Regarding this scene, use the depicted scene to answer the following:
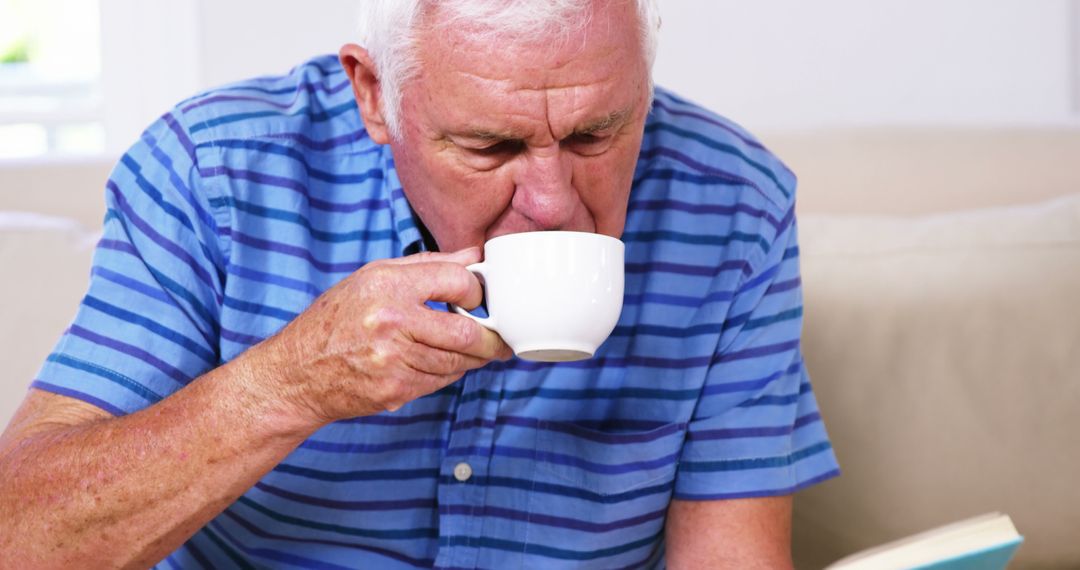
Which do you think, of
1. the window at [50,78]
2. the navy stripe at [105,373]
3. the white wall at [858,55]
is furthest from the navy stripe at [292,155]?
the window at [50,78]

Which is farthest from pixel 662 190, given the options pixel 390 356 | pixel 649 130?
pixel 390 356

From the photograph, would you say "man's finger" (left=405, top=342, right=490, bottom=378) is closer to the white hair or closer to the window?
the white hair

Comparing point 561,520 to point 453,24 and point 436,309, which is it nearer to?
point 436,309

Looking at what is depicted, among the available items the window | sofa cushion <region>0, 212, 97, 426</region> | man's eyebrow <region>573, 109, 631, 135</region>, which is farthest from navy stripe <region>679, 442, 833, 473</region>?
the window

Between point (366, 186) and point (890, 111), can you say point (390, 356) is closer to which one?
point (366, 186)

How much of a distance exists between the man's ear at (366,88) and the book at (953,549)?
65cm

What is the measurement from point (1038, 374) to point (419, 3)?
0.98 metres

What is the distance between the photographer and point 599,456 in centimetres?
132

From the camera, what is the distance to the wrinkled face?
102 cm

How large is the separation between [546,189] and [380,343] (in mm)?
215

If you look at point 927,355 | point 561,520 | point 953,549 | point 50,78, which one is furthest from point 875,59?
point 50,78

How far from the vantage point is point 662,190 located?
4.50ft

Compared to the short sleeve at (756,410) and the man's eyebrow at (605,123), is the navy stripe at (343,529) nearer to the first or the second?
the short sleeve at (756,410)

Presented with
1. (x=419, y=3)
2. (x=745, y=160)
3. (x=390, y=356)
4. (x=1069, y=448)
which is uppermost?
(x=419, y=3)
